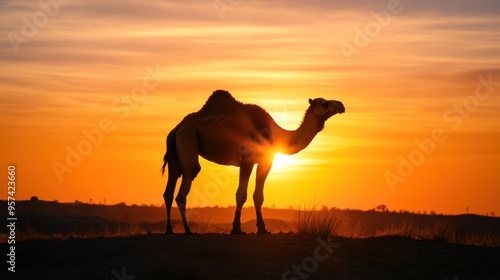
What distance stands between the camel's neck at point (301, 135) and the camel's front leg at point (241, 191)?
1281 millimetres

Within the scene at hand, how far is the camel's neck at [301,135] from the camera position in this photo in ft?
83.7

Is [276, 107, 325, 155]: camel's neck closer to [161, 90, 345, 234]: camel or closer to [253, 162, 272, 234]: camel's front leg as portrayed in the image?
Answer: [161, 90, 345, 234]: camel

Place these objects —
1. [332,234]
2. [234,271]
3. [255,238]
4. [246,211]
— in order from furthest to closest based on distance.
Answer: [246,211]
[332,234]
[255,238]
[234,271]

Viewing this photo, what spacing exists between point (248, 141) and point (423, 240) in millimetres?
4675

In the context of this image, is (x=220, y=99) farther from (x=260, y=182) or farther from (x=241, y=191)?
(x=241, y=191)

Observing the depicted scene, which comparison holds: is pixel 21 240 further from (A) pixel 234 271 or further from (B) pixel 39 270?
(A) pixel 234 271

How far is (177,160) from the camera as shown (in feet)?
82.6

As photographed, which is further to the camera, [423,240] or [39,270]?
[423,240]

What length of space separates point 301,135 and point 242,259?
569 centimetres

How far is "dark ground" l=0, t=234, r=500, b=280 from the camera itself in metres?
19.9

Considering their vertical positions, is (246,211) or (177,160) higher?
(246,211)

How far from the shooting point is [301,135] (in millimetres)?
25484

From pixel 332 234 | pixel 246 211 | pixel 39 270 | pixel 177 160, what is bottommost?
pixel 39 270

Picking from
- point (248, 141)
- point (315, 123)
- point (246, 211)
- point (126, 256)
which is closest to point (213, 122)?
point (248, 141)
